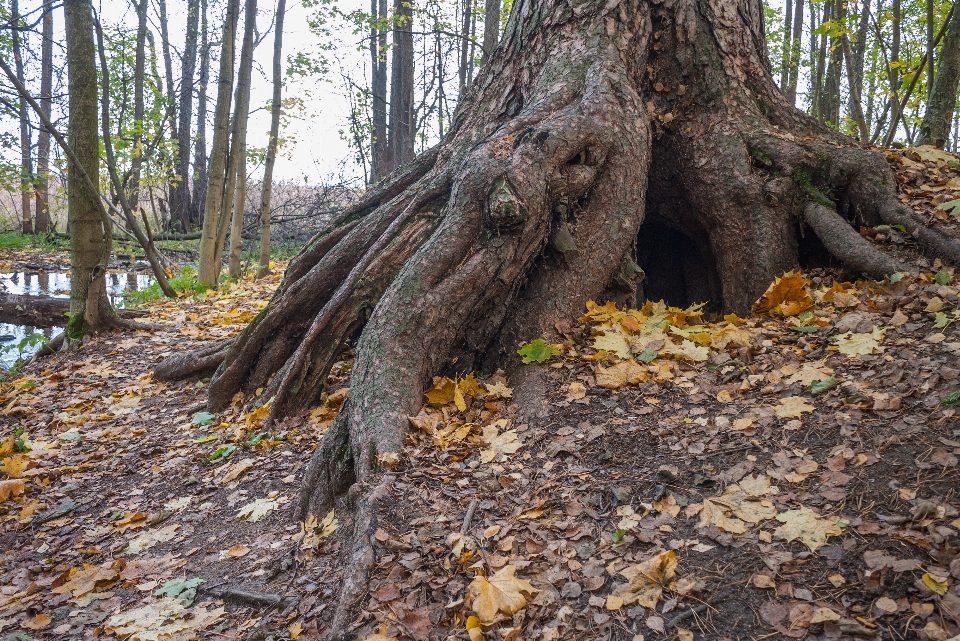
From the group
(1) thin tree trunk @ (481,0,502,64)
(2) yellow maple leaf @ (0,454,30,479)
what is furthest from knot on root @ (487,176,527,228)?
(1) thin tree trunk @ (481,0,502,64)

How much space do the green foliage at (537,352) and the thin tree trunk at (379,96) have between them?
11416mm

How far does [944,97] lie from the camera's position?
583 cm

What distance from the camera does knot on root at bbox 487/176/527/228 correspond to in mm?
3229

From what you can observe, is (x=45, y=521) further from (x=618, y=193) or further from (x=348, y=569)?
(x=618, y=193)

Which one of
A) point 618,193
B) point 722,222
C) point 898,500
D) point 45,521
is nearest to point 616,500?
point 898,500

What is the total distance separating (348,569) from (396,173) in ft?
11.9

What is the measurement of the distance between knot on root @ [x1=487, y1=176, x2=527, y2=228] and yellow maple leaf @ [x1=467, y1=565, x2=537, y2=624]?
1.89 metres

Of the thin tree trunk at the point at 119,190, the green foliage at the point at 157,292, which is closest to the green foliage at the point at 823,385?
the thin tree trunk at the point at 119,190

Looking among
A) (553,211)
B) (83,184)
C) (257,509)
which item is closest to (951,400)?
(553,211)

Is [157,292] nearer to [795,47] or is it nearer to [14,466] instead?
[14,466]

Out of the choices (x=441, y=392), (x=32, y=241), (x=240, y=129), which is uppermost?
(x=240, y=129)

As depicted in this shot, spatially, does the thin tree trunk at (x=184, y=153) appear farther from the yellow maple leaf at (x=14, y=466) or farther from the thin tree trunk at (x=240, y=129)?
the yellow maple leaf at (x=14, y=466)

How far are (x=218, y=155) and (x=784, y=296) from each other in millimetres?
9251

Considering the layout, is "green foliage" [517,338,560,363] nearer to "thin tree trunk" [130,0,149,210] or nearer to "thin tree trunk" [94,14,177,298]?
"thin tree trunk" [94,14,177,298]
